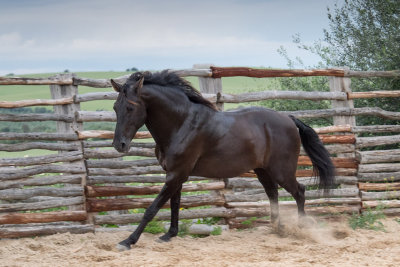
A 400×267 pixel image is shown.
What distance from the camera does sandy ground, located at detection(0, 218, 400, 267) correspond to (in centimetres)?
522

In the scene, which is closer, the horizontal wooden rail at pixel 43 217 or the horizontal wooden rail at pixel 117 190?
the horizontal wooden rail at pixel 43 217

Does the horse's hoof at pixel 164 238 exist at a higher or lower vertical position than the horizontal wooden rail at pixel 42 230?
lower

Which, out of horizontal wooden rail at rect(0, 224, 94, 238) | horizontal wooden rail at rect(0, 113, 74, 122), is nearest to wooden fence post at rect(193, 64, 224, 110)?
horizontal wooden rail at rect(0, 113, 74, 122)

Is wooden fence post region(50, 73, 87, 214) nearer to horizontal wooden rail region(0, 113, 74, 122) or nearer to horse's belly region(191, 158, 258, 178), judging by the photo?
horizontal wooden rail region(0, 113, 74, 122)

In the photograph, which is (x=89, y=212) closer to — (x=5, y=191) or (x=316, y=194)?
(x=5, y=191)

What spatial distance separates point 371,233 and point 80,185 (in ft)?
13.2

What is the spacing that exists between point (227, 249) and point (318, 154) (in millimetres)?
2013

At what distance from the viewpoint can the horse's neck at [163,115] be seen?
19.4ft

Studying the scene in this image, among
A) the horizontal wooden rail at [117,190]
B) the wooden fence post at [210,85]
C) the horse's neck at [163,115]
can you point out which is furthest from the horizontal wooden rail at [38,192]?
the wooden fence post at [210,85]

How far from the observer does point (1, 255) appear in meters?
5.69

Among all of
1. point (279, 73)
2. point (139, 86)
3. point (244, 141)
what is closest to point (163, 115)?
point (139, 86)

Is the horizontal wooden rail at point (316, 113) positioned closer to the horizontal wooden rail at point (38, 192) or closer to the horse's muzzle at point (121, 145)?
the horizontal wooden rail at point (38, 192)

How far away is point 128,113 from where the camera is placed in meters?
5.57

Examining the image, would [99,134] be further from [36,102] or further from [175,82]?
[175,82]
